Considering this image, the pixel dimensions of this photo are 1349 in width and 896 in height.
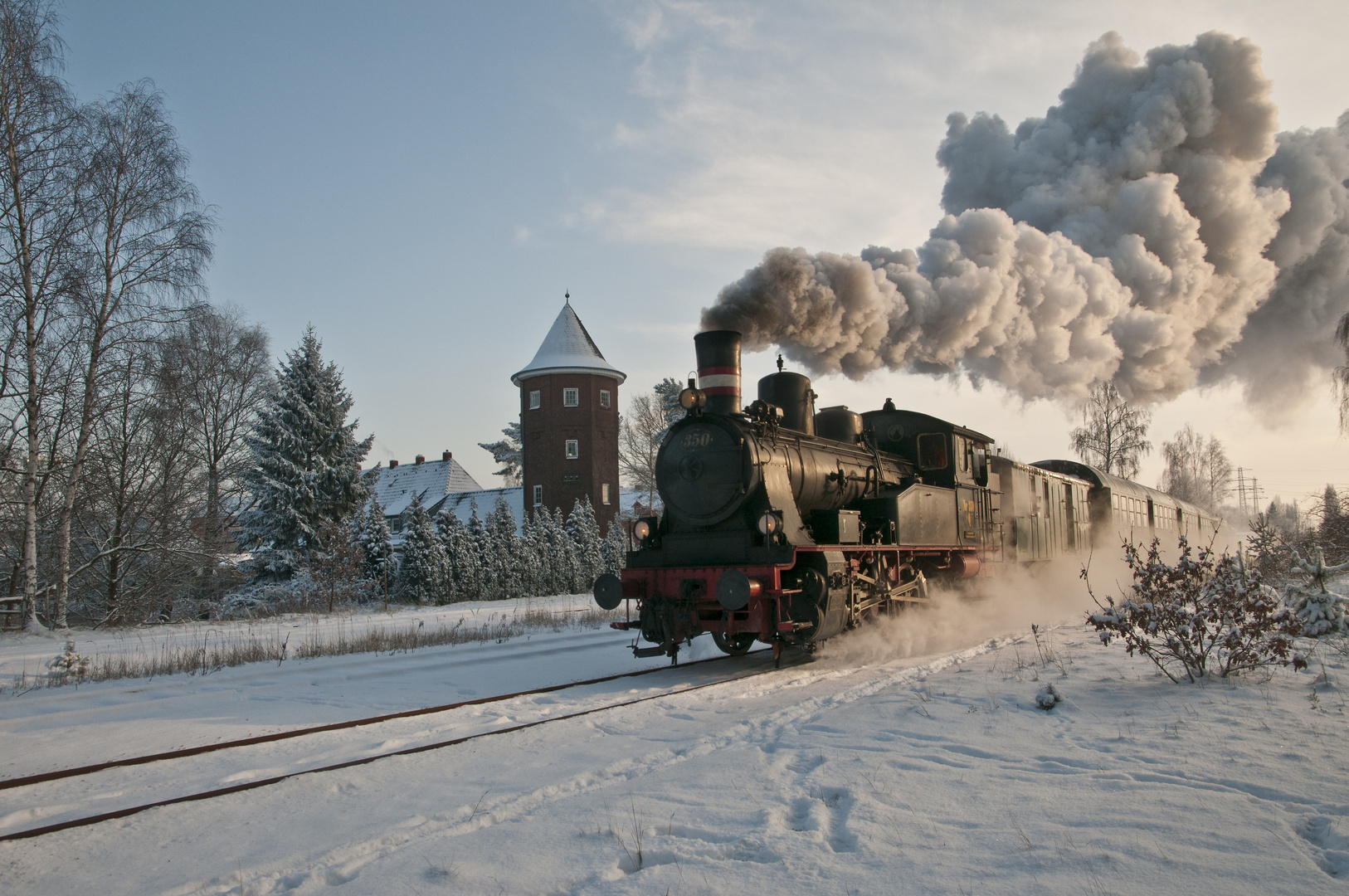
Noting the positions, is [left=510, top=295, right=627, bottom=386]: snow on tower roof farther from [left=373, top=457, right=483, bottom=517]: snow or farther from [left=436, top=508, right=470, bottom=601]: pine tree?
[left=436, top=508, right=470, bottom=601]: pine tree

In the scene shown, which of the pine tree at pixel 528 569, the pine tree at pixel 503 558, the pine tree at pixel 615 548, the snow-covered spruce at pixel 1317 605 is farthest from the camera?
the pine tree at pixel 615 548

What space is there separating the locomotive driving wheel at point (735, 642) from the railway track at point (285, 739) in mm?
1186

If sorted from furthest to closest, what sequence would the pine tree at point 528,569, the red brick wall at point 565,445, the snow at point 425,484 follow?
1. the snow at point 425,484
2. the red brick wall at point 565,445
3. the pine tree at point 528,569

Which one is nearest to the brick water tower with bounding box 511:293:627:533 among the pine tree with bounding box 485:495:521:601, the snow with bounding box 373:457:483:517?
the snow with bounding box 373:457:483:517

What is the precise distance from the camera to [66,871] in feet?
11.8

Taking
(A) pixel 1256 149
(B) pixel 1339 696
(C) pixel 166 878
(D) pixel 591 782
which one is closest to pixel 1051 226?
(A) pixel 1256 149

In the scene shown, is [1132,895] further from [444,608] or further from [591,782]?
[444,608]

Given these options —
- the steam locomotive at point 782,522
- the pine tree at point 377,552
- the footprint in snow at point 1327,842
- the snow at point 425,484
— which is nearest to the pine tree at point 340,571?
the pine tree at point 377,552

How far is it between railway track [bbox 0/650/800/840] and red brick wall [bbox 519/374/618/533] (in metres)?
31.9

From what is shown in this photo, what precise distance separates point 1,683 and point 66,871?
22.1 ft

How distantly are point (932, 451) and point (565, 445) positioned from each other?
96.2ft

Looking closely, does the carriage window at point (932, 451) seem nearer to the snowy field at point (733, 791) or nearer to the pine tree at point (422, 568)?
the snowy field at point (733, 791)

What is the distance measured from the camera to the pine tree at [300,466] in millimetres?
24906

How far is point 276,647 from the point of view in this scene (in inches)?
441
